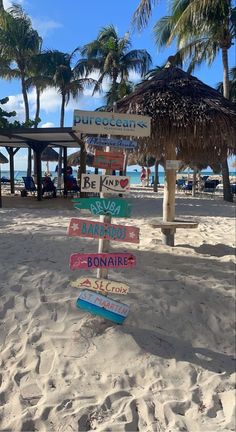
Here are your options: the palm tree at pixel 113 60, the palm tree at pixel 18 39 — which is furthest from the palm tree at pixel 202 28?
the palm tree at pixel 18 39

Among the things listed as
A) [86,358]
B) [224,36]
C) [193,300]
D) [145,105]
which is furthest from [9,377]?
[224,36]

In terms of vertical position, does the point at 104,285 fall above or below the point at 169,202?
below

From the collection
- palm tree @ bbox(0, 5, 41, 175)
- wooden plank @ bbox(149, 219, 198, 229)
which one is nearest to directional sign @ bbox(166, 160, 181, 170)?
wooden plank @ bbox(149, 219, 198, 229)

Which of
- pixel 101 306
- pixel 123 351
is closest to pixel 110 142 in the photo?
pixel 101 306

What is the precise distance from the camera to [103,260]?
341 centimetres

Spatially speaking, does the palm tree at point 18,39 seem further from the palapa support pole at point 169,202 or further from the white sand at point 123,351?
the white sand at point 123,351

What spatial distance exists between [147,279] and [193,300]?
0.68m

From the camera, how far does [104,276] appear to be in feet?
11.8

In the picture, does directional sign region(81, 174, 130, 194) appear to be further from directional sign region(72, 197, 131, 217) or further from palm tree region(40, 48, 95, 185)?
palm tree region(40, 48, 95, 185)

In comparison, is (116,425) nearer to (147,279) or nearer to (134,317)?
(134,317)

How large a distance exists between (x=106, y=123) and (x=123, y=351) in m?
2.06

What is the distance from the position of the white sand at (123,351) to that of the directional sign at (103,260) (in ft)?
1.95

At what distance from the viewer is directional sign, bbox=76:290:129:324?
11.1 feet

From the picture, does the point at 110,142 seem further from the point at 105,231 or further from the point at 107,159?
the point at 105,231
